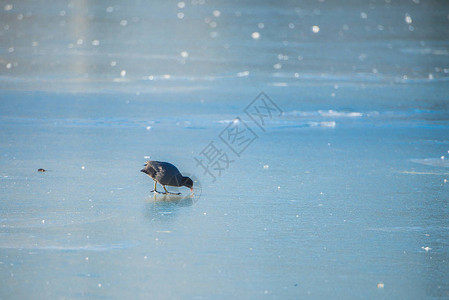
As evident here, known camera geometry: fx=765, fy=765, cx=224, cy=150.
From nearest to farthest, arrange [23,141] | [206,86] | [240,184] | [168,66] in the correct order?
[240,184]
[23,141]
[206,86]
[168,66]

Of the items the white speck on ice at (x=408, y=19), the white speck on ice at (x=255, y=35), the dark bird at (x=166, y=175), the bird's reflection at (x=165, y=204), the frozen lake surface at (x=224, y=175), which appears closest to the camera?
the frozen lake surface at (x=224, y=175)

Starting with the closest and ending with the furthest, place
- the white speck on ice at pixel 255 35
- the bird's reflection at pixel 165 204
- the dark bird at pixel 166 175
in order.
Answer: the bird's reflection at pixel 165 204, the dark bird at pixel 166 175, the white speck on ice at pixel 255 35

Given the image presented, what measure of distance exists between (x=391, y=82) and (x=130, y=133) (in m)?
5.67

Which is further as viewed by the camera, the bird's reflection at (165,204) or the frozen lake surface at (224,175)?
the bird's reflection at (165,204)

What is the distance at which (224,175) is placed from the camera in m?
6.52

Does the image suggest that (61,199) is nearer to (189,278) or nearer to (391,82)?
(189,278)

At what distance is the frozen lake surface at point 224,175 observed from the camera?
4.04 metres

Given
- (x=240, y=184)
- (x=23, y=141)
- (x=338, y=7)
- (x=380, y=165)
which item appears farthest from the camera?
(x=338, y=7)

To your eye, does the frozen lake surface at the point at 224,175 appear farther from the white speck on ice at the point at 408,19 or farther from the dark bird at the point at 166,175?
the white speck on ice at the point at 408,19

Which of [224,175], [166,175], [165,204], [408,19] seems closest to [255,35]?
[408,19]

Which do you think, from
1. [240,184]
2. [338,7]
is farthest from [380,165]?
[338,7]

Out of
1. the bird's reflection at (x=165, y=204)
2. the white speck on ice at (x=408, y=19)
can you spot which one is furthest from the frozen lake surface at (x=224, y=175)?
the white speck on ice at (x=408, y=19)

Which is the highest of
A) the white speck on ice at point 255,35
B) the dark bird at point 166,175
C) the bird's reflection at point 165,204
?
the white speck on ice at point 255,35

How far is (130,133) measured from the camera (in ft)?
27.3
